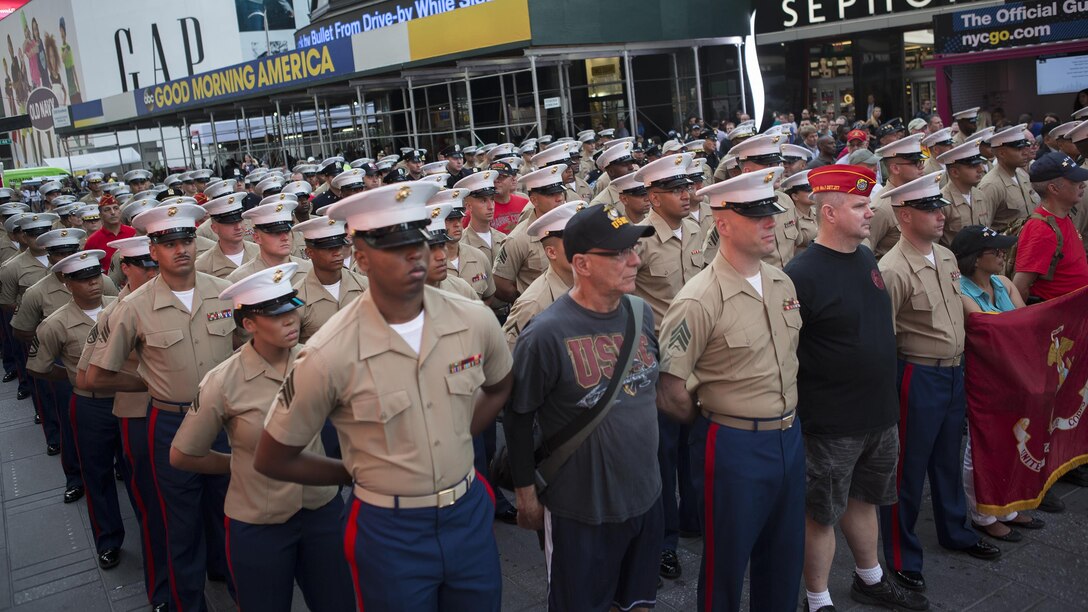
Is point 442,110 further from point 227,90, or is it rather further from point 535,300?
point 535,300

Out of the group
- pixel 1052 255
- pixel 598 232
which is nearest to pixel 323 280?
pixel 598 232

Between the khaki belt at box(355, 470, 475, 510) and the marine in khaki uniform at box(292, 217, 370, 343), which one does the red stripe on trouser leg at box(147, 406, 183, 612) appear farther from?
the khaki belt at box(355, 470, 475, 510)

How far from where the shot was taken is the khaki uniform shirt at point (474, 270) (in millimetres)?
7047

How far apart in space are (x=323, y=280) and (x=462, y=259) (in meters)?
1.41

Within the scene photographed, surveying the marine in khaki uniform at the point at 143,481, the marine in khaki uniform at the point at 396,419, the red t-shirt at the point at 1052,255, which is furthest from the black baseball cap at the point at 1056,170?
the marine in khaki uniform at the point at 143,481

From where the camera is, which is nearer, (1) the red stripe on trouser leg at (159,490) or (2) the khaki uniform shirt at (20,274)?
(1) the red stripe on trouser leg at (159,490)

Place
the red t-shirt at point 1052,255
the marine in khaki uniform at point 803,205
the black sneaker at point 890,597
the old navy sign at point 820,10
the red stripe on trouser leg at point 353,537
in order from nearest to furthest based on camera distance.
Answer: the red stripe on trouser leg at point 353,537, the black sneaker at point 890,597, the red t-shirt at point 1052,255, the marine in khaki uniform at point 803,205, the old navy sign at point 820,10

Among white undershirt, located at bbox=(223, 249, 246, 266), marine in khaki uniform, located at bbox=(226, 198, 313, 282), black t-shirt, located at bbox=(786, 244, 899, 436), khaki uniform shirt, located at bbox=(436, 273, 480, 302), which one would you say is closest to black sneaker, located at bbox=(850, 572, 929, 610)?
black t-shirt, located at bbox=(786, 244, 899, 436)

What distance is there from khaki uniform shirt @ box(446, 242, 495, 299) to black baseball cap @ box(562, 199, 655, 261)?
10.2 feet

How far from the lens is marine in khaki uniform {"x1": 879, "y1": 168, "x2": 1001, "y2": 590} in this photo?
5086 millimetres

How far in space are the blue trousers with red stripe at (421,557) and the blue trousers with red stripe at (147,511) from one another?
2.62 metres

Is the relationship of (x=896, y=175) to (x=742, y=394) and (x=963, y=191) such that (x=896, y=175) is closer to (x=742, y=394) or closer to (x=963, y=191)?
(x=963, y=191)

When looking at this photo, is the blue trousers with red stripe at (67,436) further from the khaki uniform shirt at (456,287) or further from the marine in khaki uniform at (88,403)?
the khaki uniform shirt at (456,287)

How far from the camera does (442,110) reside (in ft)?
93.1
